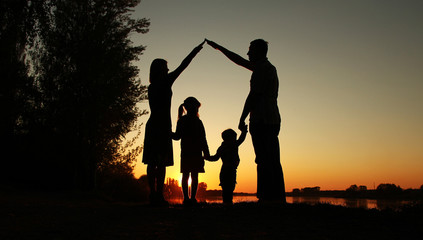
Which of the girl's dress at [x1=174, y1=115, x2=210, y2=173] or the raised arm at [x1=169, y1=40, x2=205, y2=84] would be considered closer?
the raised arm at [x1=169, y1=40, x2=205, y2=84]

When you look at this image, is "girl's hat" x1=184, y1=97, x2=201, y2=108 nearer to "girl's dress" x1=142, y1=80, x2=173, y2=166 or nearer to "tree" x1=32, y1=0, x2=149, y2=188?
"girl's dress" x1=142, y1=80, x2=173, y2=166

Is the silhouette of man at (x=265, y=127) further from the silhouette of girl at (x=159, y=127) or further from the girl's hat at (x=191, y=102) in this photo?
the silhouette of girl at (x=159, y=127)

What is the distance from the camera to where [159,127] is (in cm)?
840

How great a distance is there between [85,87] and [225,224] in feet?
50.0

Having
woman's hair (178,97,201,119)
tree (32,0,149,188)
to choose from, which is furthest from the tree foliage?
woman's hair (178,97,201,119)

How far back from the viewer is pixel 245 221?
538 cm

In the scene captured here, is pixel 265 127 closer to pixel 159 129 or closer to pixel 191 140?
pixel 191 140

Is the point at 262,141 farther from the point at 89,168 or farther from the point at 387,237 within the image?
the point at 89,168

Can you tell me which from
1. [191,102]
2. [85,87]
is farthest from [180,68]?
[85,87]

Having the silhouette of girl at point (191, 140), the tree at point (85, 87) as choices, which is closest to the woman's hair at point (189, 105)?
the silhouette of girl at point (191, 140)

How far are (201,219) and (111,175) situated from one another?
16794 mm

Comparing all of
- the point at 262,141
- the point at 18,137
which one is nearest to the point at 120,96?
the point at 18,137

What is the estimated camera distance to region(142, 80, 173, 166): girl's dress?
834 cm

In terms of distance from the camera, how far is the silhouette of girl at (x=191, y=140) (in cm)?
870
